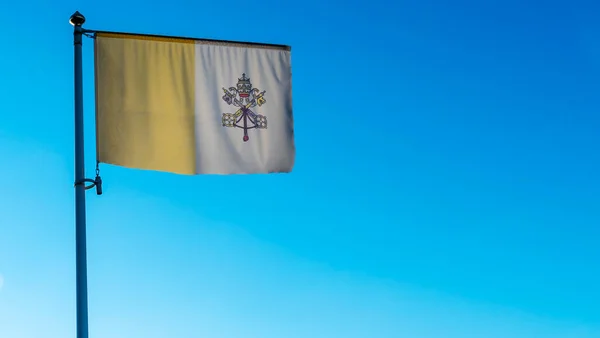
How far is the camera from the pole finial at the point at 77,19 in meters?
15.0

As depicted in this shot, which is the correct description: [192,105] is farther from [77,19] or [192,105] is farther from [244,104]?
[77,19]

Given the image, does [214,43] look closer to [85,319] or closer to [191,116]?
[191,116]

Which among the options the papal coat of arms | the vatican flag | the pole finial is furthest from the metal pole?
the papal coat of arms

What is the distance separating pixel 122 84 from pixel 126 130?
34.9 inches

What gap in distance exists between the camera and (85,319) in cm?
1320

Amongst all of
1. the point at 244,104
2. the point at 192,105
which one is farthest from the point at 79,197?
the point at 244,104

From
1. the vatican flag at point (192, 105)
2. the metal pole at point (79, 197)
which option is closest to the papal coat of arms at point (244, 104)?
the vatican flag at point (192, 105)

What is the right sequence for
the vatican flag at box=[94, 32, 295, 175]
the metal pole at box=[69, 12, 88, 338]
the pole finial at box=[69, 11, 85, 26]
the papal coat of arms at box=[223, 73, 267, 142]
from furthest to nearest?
the papal coat of arms at box=[223, 73, 267, 142], the vatican flag at box=[94, 32, 295, 175], the pole finial at box=[69, 11, 85, 26], the metal pole at box=[69, 12, 88, 338]

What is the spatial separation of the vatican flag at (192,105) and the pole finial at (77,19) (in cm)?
52

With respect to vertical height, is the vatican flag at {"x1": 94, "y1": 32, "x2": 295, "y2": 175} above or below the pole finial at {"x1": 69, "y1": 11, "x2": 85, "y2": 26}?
below

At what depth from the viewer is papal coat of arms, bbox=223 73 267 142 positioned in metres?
16.4

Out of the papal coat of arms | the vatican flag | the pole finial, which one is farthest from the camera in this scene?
the papal coat of arms

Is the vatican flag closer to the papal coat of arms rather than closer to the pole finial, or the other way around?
the papal coat of arms

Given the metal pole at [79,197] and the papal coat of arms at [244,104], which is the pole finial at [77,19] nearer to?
the metal pole at [79,197]
